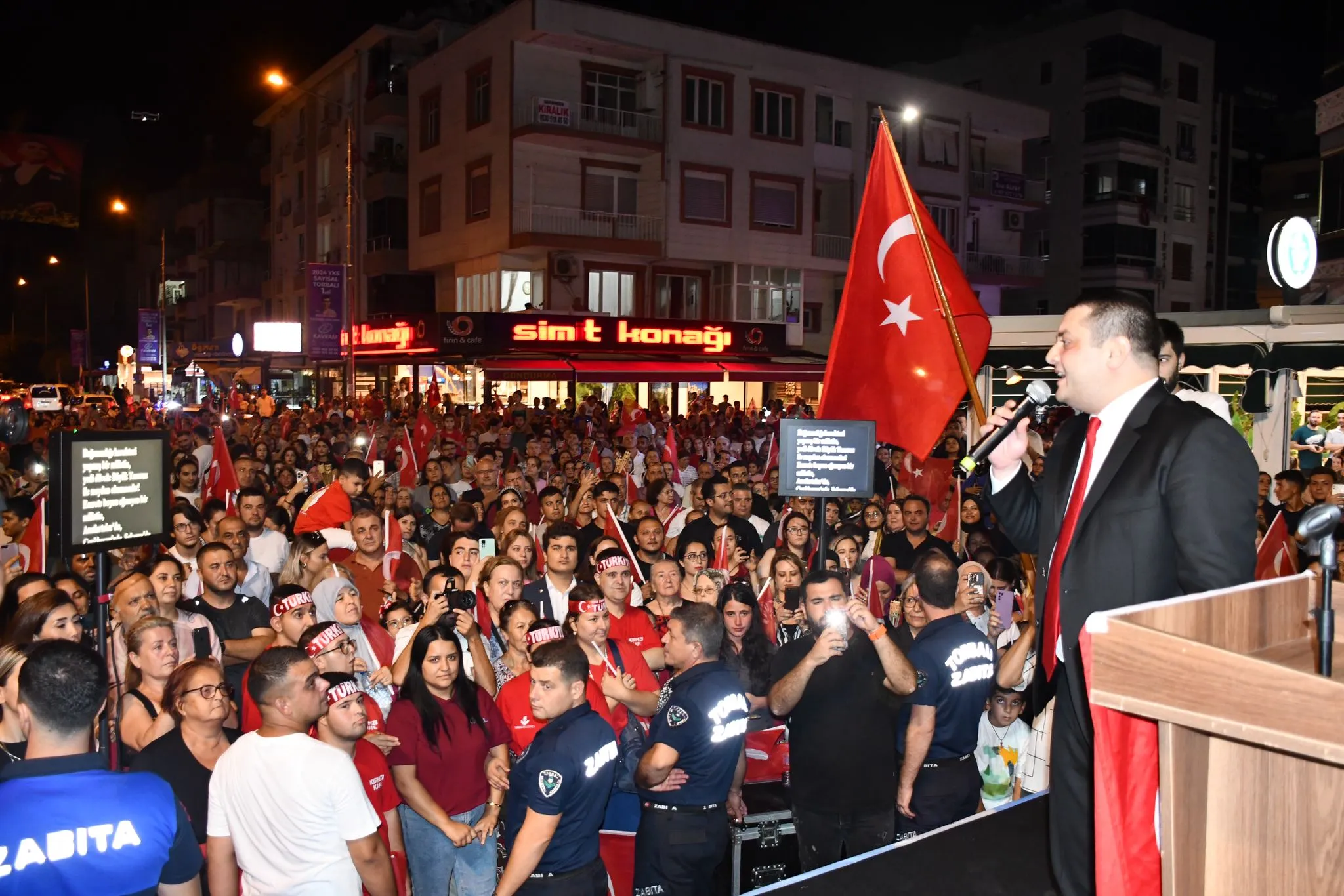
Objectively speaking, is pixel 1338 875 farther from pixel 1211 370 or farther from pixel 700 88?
pixel 700 88

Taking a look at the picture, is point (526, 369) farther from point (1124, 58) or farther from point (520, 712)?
point (1124, 58)

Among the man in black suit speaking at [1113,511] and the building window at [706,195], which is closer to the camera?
the man in black suit speaking at [1113,511]

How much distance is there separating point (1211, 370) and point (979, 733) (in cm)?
1174

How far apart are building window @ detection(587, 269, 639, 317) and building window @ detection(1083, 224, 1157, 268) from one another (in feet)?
78.1

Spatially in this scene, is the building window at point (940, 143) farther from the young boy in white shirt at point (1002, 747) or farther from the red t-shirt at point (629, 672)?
the red t-shirt at point (629, 672)

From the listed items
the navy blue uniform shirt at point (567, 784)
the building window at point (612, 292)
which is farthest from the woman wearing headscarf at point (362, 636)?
the building window at point (612, 292)

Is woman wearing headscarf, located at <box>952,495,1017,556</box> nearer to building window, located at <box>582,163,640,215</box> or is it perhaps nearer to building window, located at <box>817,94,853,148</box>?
building window, located at <box>582,163,640,215</box>

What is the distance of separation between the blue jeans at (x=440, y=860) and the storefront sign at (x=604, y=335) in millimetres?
25544

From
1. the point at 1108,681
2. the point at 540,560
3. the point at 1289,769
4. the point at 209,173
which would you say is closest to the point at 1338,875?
the point at 1289,769

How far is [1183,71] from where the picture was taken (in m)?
51.8

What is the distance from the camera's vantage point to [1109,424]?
2895 mm

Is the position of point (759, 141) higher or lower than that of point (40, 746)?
higher

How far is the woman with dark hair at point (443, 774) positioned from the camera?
17.1ft

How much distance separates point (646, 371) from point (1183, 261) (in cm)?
3401
